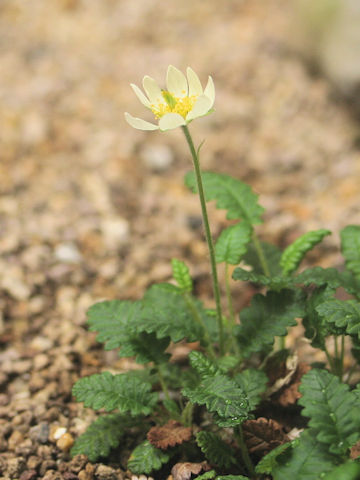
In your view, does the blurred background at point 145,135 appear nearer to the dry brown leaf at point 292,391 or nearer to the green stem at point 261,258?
the green stem at point 261,258

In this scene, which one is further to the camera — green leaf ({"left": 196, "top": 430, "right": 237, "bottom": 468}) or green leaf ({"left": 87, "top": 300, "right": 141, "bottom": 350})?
green leaf ({"left": 87, "top": 300, "right": 141, "bottom": 350})

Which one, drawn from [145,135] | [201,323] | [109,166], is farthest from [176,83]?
[145,135]

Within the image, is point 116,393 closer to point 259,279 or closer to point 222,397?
point 222,397

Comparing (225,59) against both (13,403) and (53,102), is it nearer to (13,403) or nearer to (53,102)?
(53,102)

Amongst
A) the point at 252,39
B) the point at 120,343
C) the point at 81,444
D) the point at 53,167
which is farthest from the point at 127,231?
the point at 252,39

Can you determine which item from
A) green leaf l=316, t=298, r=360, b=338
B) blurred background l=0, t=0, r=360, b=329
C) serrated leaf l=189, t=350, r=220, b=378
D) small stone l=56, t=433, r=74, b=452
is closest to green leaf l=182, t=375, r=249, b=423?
serrated leaf l=189, t=350, r=220, b=378

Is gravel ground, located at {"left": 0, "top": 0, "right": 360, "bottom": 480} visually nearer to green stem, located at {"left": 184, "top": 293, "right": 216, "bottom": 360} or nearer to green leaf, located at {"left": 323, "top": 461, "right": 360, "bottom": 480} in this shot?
green stem, located at {"left": 184, "top": 293, "right": 216, "bottom": 360}

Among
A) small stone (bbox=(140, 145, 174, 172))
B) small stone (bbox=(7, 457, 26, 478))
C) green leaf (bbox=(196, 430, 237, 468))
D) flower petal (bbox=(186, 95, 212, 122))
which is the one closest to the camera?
flower petal (bbox=(186, 95, 212, 122))
